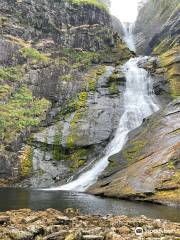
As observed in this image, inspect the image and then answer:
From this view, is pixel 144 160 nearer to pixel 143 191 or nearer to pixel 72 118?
pixel 143 191

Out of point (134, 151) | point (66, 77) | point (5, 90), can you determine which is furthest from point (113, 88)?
point (134, 151)

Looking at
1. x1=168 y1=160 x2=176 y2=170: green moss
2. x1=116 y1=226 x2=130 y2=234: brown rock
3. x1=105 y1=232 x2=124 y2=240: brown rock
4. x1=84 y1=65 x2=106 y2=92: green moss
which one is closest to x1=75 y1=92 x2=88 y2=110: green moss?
x1=84 y1=65 x2=106 y2=92: green moss

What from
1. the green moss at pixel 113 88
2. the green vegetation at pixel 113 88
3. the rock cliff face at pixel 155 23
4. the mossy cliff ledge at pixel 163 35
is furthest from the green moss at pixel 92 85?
the rock cliff face at pixel 155 23

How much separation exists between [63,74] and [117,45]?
20610 millimetres

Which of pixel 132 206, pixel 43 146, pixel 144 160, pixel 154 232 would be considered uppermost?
pixel 43 146

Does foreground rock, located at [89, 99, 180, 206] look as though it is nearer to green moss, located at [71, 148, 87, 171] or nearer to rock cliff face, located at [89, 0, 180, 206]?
rock cliff face, located at [89, 0, 180, 206]

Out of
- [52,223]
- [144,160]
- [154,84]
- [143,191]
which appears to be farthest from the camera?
[154,84]

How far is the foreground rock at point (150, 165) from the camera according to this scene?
3838cm

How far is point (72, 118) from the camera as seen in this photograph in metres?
64.0

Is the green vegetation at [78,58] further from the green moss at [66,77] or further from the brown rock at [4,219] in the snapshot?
the brown rock at [4,219]

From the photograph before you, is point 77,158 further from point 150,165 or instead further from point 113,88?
point 150,165

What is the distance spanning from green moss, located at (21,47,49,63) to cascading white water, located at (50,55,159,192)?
51.1ft

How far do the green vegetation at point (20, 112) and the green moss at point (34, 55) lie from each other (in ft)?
30.1

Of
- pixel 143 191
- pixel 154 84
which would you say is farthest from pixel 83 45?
pixel 143 191
